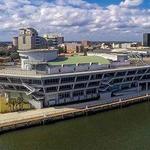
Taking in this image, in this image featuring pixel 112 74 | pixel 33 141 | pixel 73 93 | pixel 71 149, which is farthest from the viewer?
pixel 112 74

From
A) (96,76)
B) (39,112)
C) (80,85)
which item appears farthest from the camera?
(96,76)

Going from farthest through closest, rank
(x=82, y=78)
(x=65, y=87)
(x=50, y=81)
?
(x=82, y=78)
(x=65, y=87)
(x=50, y=81)

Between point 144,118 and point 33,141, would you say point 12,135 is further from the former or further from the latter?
point 144,118

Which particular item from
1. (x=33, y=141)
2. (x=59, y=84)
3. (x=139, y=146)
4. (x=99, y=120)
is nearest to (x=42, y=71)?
(x=59, y=84)

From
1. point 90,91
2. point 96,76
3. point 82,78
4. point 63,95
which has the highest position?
point 96,76

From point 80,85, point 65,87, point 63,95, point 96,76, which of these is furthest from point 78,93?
point 96,76

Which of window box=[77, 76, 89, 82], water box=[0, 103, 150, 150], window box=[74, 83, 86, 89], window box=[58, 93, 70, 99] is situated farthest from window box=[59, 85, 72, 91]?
water box=[0, 103, 150, 150]

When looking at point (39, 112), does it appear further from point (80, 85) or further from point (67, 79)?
point (80, 85)

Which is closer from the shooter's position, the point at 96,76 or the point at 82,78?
the point at 82,78
